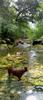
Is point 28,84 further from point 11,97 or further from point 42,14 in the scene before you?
point 42,14

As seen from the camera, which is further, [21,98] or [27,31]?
[27,31]

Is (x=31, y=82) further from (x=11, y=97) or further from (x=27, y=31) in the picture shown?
(x=27, y=31)

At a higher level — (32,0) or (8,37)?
(32,0)

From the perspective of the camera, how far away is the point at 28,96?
19.5 ft

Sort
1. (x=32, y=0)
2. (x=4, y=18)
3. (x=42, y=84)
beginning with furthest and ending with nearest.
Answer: (x=32, y=0) < (x=4, y=18) < (x=42, y=84)

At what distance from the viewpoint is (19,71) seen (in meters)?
7.32

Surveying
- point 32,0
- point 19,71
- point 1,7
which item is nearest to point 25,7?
point 32,0

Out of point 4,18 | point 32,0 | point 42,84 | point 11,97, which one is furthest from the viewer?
point 32,0

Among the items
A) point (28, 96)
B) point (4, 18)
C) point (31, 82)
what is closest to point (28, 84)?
point (31, 82)

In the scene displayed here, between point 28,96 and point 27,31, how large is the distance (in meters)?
31.7

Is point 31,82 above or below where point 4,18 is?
below

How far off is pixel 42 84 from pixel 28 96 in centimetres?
115

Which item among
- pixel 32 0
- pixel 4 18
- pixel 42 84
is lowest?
pixel 42 84

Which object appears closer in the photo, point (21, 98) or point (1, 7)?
point (21, 98)
